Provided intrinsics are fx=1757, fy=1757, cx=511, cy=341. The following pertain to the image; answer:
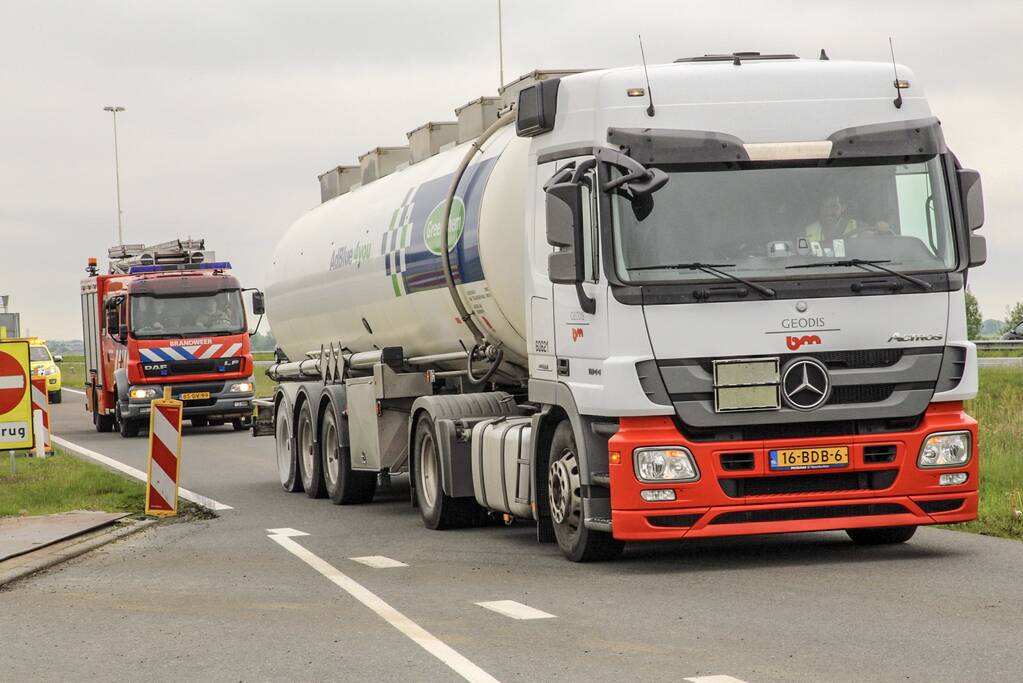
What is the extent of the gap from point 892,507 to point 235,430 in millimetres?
24413

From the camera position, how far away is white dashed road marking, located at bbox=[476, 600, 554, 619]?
939 centimetres

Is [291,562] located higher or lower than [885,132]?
lower

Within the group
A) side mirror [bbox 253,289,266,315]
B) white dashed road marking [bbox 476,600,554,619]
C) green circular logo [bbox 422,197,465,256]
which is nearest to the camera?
white dashed road marking [bbox 476,600,554,619]

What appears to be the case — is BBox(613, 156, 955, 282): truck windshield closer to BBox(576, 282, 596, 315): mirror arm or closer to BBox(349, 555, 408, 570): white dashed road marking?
BBox(576, 282, 596, 315): mirror arm

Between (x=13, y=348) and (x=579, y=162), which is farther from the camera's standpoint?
(x=13, y=348)

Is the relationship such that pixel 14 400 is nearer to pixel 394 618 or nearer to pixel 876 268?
pixel 394 618

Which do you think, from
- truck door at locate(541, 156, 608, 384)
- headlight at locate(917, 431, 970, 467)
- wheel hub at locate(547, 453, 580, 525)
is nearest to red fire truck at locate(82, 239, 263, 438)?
wheel hub at locate(547, 453, 580, 525)

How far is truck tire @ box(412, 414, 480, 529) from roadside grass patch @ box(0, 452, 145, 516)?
3.51 metres

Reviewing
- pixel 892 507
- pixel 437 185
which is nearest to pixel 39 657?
pixel 892 507

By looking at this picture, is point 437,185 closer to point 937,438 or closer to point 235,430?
point 937,438

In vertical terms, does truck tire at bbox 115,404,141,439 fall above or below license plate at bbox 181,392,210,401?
below

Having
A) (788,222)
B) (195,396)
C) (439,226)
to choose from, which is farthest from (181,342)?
(788,222)

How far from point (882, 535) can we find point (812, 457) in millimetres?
1467

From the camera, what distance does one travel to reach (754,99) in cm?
1132
